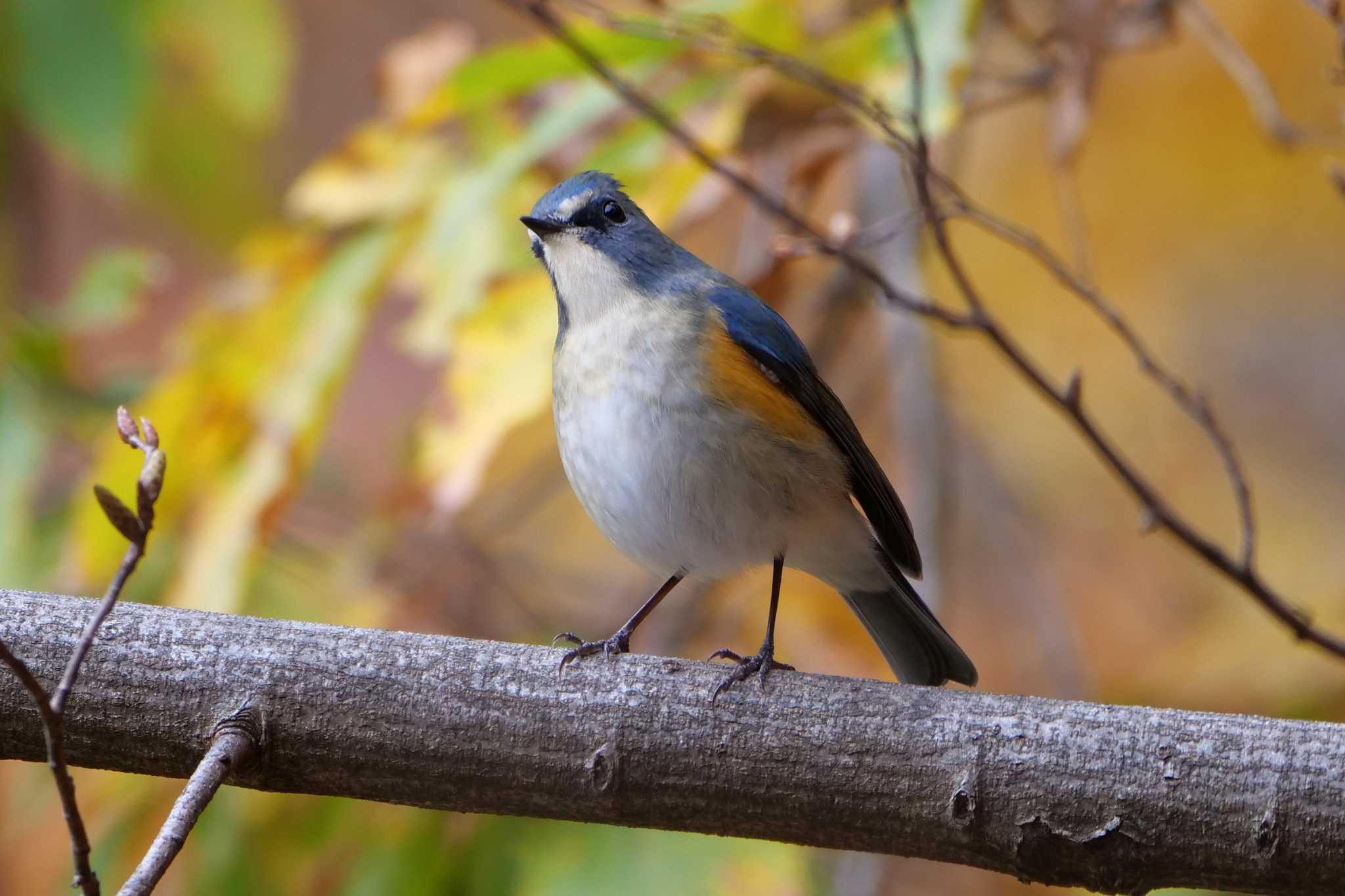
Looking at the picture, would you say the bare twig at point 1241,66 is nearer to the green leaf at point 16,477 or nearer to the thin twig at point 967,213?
the thin twig at point 967,213

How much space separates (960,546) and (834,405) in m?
2.74

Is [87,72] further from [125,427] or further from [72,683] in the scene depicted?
[72,683]

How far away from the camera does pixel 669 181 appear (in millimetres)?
2670

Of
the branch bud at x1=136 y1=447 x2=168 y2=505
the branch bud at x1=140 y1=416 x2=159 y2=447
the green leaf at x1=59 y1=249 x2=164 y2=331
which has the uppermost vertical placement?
the green leaf at x1=59 y1=249 x2=164 y2=331

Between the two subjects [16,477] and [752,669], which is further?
[16,477]

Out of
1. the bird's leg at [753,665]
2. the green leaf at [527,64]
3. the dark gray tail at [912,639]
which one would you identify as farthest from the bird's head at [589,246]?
the dark gray tail at [912,639]

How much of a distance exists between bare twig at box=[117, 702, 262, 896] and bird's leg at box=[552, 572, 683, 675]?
440 mm

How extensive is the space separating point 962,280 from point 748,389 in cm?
47

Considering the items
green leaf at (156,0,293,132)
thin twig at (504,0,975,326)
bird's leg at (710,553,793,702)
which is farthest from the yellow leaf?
green leaf at (156,0,293,132)

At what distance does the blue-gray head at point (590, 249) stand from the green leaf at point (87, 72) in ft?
3.63

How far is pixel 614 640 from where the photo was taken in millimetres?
2490

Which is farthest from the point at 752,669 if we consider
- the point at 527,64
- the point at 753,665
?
the point at 527,64

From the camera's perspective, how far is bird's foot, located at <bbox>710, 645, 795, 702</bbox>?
6.27 feet

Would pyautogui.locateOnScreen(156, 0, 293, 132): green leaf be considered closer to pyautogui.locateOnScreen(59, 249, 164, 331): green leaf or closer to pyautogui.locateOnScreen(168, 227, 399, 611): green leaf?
pyautogui.locateOnScreen(59, 249, 164, 331): green leaf
